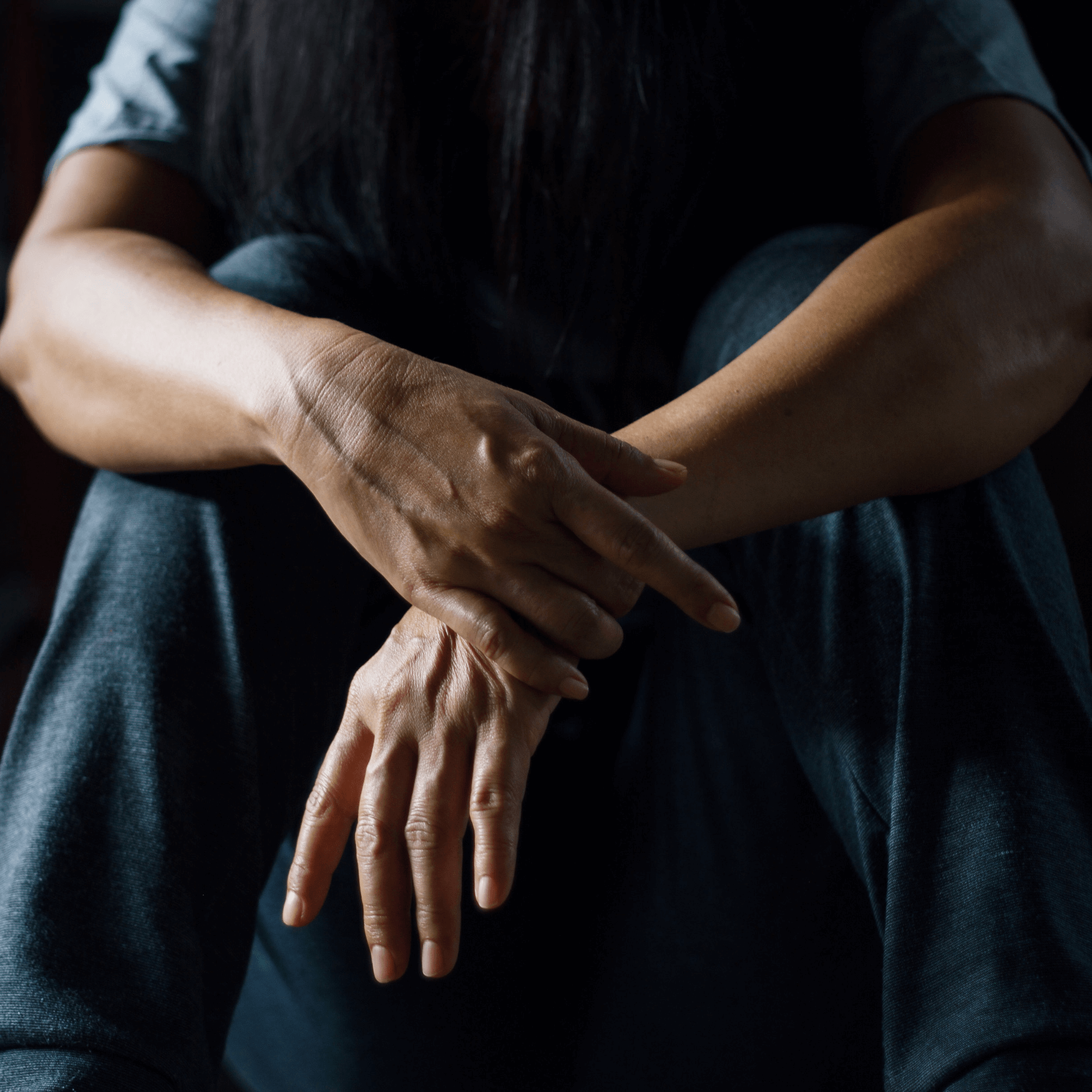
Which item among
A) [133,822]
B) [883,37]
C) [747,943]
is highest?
[883,37]

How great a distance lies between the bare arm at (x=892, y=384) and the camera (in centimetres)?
44

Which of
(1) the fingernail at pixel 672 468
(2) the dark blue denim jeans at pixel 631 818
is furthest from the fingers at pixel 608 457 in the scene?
(2) the dark blue denim jeans at pixel 631 818

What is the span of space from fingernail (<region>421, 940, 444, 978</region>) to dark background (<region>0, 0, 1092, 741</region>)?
882 millimetres

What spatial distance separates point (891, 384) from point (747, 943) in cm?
30

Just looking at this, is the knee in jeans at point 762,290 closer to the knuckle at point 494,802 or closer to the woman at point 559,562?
the woman at point 559,562

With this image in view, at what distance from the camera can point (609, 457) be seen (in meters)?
0.42

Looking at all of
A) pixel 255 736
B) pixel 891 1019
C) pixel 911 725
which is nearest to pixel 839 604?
pixel 911 725

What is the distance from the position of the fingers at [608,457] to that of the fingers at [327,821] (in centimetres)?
15

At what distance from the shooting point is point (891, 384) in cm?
45

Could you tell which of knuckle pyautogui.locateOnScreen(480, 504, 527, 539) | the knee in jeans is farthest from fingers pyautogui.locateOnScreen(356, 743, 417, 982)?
the knee in jeans

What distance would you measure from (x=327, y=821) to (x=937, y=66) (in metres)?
0.54

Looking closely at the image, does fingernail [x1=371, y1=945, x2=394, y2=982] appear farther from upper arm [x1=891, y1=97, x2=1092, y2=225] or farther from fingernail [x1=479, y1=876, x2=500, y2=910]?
upper arm [x1=891, y1=97, x2=1092, y2=225]

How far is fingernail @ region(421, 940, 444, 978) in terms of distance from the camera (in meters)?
0.39

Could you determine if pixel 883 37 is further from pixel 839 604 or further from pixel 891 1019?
pixel 891 1019
